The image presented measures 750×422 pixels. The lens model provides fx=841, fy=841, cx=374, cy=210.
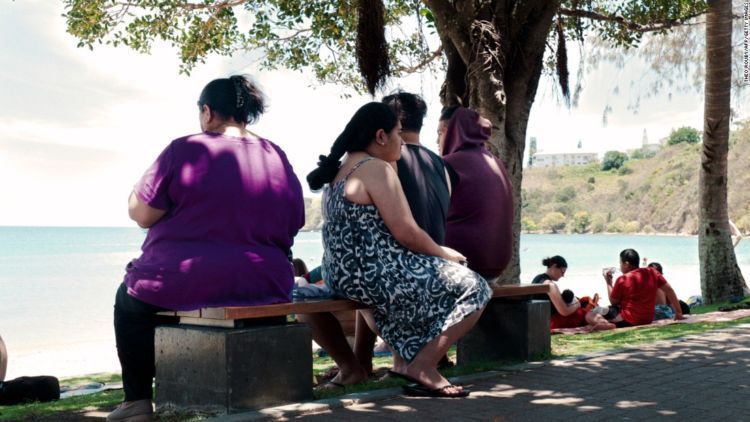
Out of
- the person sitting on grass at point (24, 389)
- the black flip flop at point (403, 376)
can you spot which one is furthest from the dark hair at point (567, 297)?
the person sitting on grass at point (24, 389)

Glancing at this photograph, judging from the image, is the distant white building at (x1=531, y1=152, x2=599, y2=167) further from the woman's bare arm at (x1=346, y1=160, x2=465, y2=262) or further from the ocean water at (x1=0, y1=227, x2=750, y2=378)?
the woman's bare arm at (x1=346, y1=160, x2=465, y2=262)

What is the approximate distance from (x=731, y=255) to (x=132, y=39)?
9.79 metres

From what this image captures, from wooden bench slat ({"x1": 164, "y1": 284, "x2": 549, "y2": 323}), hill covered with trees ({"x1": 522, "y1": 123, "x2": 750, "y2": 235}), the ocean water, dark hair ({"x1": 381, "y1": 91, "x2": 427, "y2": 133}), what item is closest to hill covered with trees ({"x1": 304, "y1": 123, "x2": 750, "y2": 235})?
hill covered with trees ({"x1": 522, "y1": 123, "x2": 750, "y2": 235})

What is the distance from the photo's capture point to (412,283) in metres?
4.61

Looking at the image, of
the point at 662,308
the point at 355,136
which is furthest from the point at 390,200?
the point at 662,308

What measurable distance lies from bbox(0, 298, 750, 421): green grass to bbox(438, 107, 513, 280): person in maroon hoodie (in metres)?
0.74

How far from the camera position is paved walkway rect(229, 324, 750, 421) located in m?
4.16

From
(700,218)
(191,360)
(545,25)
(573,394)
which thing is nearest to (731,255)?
(700,218)

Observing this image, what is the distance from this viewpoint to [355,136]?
4.81 m

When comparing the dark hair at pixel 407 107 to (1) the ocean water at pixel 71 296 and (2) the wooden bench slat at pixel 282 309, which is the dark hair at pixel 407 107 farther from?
(1) the ocean water at pixel 71 296

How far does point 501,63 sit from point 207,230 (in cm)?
602

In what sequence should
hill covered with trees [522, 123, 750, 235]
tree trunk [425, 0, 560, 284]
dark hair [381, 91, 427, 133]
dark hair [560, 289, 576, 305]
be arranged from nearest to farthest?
dark hair [381, 91, 427, 133]
tree trunk [425, 0, 560, 284]
dark hair [560, 289, 576, 305]
hill covered with trees [522, 123, 750, 235]

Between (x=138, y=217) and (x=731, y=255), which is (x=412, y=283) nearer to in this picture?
(x=138, y=217)

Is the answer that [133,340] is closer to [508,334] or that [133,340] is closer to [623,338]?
[508,334]
